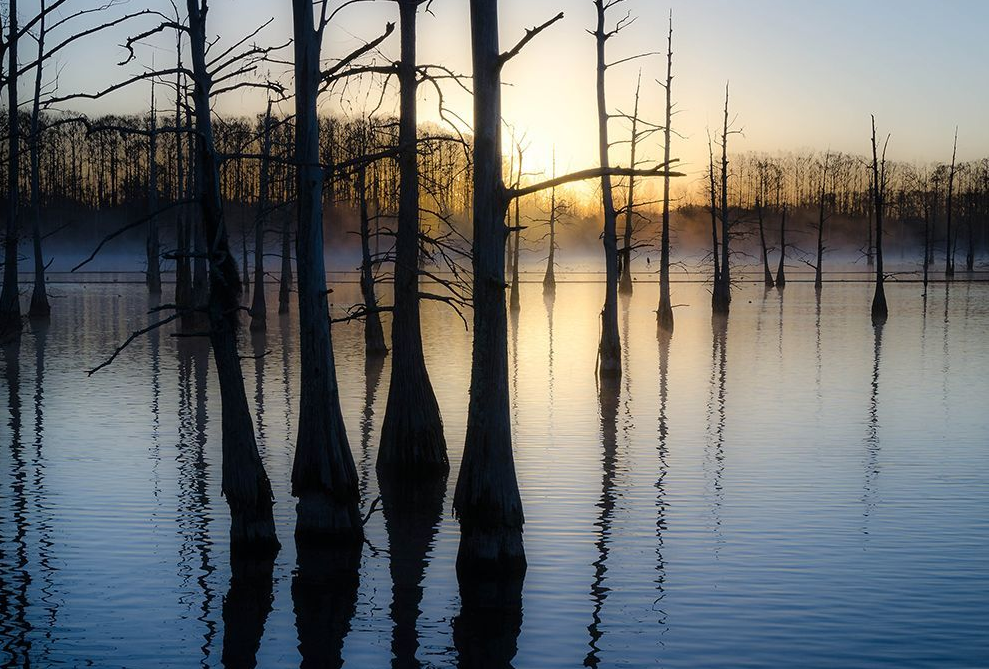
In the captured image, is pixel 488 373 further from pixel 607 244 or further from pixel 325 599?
pixel 607 244

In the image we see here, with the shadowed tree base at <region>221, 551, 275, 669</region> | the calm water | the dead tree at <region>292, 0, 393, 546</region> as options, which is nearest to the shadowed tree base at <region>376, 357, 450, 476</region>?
the calm water

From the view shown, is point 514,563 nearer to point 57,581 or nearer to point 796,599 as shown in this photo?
point 796,599

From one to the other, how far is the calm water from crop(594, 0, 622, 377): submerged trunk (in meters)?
0.68

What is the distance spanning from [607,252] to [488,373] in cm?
1501

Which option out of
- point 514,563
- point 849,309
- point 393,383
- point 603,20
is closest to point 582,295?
point 849,309

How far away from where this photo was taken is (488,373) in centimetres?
958

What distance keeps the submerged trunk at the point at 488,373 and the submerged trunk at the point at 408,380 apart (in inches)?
175

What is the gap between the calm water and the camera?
8406mm

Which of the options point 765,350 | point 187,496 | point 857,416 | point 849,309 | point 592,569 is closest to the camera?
point 592,569

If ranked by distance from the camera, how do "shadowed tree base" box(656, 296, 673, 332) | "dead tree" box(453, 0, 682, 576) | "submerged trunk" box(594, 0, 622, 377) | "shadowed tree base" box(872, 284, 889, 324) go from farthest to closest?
1. "shadowed tree base" box(872, 284, 889, 324)
2. "shadowed tree base" box(656, 296, 673, 332)
3. "submerged trunk" box(594, 0, 622, 377)
4. "dead tree" box(453, 0, 682, 576)

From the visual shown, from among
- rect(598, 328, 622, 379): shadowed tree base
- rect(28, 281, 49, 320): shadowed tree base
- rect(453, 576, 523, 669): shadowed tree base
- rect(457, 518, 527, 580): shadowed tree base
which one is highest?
rect(28, 281, 49, 320): shadowed tree base

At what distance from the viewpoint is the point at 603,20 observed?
84.3 ft

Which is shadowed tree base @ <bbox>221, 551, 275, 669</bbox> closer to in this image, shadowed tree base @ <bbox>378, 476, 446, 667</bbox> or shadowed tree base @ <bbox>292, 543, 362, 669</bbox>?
shadowed tree base @ <bbox>292, 543, 362, 669</bbox>

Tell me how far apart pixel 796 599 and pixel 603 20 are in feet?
62.6
